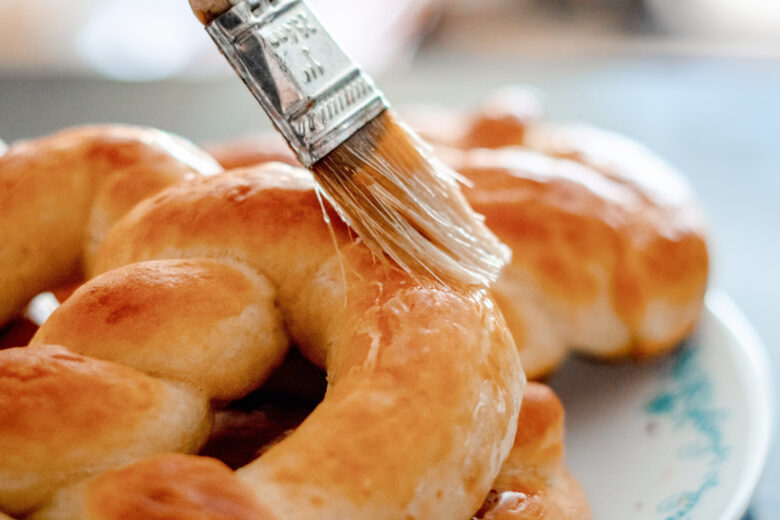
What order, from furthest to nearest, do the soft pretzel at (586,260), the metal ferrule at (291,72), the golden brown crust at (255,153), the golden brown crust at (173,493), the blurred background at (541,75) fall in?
the blurred background at (541,75)
the golden brown crust at (255,153)
the soft pretzel at (586,260)
the metal ferrule at (291,72)
the golden brown crust at (173,493)

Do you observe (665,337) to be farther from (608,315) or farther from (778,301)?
(778,301)

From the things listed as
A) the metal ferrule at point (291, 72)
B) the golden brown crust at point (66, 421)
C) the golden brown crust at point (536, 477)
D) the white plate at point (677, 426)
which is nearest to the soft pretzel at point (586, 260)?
the white plate at point (677, 426)

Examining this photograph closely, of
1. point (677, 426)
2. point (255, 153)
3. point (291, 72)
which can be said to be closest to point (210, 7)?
point (291, 72)

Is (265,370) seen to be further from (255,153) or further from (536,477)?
(255,153)

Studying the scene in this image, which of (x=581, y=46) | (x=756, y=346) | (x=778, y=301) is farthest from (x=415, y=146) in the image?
(x=581, y=46)

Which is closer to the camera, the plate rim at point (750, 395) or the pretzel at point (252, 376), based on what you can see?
the pretzel at point (252, 376)

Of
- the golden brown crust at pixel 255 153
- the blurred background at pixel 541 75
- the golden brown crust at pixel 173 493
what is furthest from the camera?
the blurred background at pixel 541 75

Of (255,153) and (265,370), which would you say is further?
(255,153)

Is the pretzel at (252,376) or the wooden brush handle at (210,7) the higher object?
the wooden brush handle at (210,7)

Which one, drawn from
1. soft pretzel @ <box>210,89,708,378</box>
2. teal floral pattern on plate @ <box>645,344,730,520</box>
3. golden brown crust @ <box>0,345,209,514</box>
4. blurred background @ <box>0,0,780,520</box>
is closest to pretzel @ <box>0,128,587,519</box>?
golden brown crust @ <box>0,345,209,514</box>

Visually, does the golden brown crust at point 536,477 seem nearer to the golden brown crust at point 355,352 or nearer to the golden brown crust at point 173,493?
the golden brown crust at point 355,352
